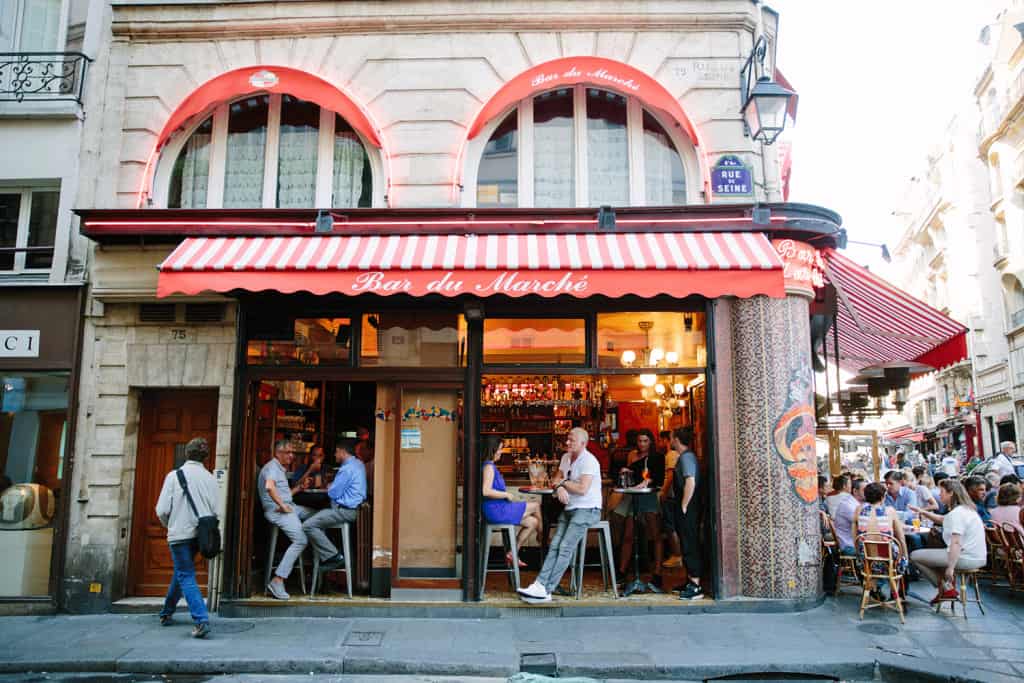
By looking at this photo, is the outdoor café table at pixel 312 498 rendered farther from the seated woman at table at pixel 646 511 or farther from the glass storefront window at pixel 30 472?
the seated woman at table at pixel 646 511

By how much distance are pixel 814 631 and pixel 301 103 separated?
886cm

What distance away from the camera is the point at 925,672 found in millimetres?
6039

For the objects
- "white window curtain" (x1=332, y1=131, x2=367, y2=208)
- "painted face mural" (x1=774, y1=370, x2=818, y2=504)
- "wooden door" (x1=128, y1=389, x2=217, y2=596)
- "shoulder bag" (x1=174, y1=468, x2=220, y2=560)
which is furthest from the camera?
"white window curtain" (x1=332, y1=131, x2=367, y2=208)

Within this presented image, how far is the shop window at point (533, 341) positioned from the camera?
29.5 ft

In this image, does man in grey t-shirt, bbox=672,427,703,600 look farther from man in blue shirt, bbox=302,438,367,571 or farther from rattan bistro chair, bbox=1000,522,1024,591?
man in blue shirt, bbox=302,438,367,571

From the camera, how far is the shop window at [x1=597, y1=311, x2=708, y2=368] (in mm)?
9000

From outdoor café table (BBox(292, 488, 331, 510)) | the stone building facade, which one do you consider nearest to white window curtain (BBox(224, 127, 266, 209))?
the stone building facade

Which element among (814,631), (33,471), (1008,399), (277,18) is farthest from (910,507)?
(1008,399)

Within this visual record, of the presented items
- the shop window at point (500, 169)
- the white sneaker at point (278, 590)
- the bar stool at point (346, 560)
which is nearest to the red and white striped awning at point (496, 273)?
the shop window at point (500, 169)

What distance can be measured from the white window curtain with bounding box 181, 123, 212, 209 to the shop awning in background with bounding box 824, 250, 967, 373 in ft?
26.6

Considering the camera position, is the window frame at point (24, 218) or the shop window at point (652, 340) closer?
the shop window at point (652, 340)

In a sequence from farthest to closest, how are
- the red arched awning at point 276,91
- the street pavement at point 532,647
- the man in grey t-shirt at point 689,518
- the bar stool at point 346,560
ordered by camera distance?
1. the red arched awning at point 276,91
2. the bar stool at point 346,560
3. the man in grey t-shirt at point 689,518
4. the street pavement at point 532,647

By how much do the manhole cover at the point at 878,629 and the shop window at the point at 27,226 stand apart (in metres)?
10.5

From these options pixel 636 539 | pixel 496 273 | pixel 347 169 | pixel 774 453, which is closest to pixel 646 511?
pixel 636 539
